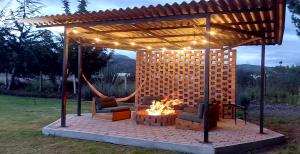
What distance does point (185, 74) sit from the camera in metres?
9.83

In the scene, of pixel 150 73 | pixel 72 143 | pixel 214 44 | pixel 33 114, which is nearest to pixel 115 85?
pixel 150 73

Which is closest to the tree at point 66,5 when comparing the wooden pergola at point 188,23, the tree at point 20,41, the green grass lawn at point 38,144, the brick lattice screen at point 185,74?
the tree at point 20,41

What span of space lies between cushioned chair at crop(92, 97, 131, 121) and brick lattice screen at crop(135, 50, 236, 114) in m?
2.18

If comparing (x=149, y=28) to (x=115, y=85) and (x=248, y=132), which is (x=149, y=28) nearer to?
(x=248, y=132)

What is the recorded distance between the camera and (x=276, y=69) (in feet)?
52.7

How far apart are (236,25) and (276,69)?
1067cm

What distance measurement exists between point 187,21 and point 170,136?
7.63 ft

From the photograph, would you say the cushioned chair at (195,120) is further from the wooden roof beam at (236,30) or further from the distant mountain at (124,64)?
the distant mountain at (124,64)

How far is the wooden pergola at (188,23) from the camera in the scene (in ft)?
16.8

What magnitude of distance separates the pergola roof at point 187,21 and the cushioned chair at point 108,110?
1.75 meters

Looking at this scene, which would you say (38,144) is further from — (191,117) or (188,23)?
(188,23)

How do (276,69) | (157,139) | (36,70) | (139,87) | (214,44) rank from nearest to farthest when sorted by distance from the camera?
(157,139)
(214,44)
(139,87)
(276,69)
(36,70)

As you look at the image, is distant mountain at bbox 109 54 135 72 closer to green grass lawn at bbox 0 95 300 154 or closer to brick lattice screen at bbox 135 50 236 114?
brick lattice screen at bbox 135 50 236 114

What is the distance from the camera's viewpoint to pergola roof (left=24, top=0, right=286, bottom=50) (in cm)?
505
